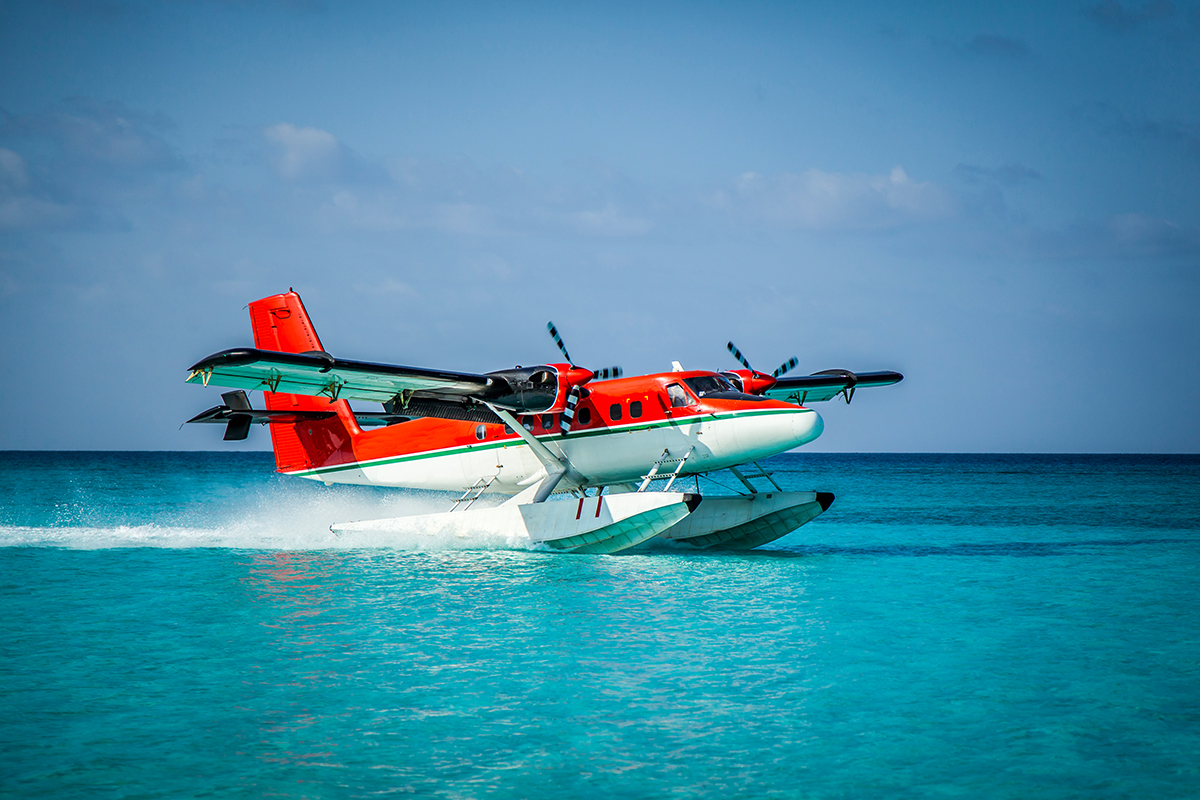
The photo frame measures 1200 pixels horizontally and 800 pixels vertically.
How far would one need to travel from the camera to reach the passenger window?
15.0 m

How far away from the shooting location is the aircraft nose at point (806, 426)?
14.1 meters

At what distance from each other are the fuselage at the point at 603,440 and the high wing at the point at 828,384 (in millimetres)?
2894

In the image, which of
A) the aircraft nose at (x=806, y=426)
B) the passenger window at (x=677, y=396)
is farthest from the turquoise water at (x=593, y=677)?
the passenger window at (x=677, y=396)

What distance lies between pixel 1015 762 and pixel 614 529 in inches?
375

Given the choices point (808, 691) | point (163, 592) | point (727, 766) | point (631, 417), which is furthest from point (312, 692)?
point (631, 417)

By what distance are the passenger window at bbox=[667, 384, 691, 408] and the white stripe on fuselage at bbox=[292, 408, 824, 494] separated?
1.00 ft

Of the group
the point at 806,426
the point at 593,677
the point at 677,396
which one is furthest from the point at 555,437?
the point at 593,677

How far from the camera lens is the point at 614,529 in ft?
47.7

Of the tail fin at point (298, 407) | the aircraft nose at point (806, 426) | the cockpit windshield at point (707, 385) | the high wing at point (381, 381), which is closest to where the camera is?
the high wing at point (381, 381)

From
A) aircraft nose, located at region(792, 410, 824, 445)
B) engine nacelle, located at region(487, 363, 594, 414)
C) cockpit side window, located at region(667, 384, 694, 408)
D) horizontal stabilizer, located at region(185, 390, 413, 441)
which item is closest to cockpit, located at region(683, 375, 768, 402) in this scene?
cockpit side window, located at region(667, 384, 694, 408)

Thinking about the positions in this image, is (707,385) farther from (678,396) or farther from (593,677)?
(593,677)

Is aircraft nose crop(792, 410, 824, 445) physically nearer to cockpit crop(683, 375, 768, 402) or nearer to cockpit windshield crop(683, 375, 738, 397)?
cockpit crop(683, 375, 768, 402)

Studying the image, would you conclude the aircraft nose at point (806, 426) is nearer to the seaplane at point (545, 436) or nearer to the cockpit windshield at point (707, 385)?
the seaplane at point (545, 436)

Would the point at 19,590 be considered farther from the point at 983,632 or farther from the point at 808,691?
the point at 983,632
